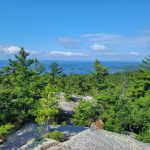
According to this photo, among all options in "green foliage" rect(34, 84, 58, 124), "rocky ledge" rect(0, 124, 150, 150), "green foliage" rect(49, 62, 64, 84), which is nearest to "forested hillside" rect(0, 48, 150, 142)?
"green foliage" rect(34, 84, 58, 124)

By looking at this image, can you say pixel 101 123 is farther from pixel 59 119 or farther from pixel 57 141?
pixel 57 141

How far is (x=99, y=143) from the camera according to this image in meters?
30.5

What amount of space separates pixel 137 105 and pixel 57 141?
19.0m

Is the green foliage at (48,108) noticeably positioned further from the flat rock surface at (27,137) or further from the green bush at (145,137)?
the green bush at (145,137)

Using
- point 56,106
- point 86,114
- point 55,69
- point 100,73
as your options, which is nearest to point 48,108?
point 56,106

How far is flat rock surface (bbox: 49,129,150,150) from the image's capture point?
2908cm

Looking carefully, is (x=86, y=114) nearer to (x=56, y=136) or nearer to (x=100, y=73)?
(x=56, y=136)

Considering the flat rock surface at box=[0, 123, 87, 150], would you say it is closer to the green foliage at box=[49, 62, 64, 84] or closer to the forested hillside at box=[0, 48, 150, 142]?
the forested hillside at box=[0, 48, 150, 142]

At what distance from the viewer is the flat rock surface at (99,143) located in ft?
95.4

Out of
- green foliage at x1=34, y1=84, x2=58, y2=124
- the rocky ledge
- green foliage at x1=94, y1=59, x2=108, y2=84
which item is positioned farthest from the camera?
green foliage at x1=94, y1=59, x2=108, y2=84

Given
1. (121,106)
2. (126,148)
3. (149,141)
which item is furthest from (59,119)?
(126,148)

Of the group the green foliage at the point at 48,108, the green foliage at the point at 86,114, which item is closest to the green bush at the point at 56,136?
the green foliage at the point at 48,108

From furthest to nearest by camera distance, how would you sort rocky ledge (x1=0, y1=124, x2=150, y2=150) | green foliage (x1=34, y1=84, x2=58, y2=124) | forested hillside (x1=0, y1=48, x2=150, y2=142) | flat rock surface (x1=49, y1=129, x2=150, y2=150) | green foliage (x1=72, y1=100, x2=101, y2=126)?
green foliage (x1=72, y1=100, x2=101, y2=126) → forested hillside (x1=0, y1=48, x2=150, y2=142) → green foliage (x1=34, y1=84, x2=58, y2=124) → rocky ledge (x1=0, y1=124, x2=150, y2=150) → flat rock surface (x1=49, y1=129, x2=150, y2=150)

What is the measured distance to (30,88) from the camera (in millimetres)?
49438
